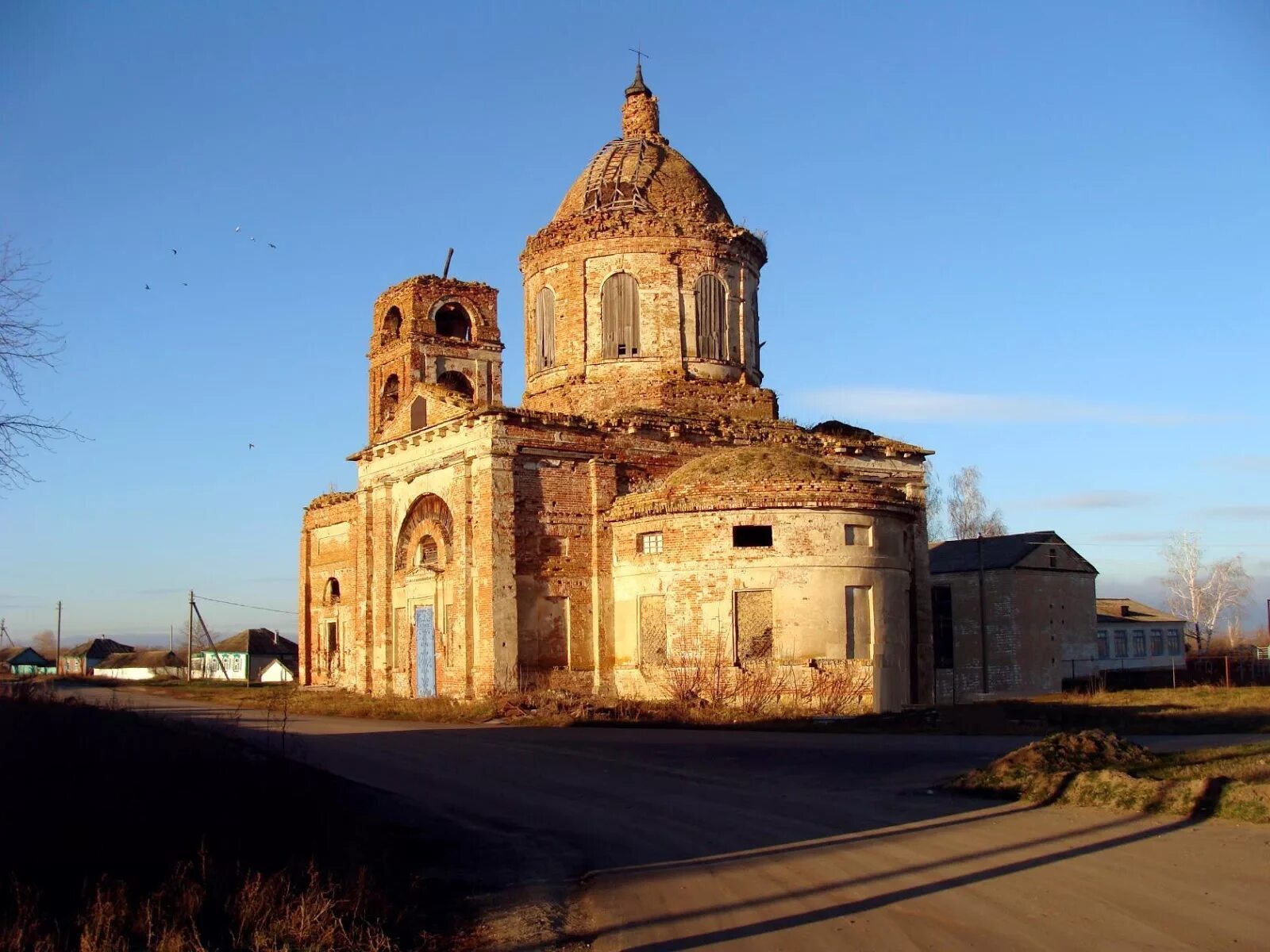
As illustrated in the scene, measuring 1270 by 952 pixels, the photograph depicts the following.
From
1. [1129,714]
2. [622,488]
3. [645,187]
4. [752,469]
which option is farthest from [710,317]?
[1129,714]

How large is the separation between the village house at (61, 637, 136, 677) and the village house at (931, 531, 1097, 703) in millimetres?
54993

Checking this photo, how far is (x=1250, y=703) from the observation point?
2566cm

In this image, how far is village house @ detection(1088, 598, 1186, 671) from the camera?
47469 mm

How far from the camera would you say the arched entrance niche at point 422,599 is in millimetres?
28203

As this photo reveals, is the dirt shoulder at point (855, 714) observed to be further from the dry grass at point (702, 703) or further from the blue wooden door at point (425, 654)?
the blue wooden door at point (425, 654)

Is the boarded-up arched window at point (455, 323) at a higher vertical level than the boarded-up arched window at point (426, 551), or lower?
higher

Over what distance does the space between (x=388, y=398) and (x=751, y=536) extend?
15.0 meters

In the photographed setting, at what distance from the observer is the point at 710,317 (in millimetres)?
31641

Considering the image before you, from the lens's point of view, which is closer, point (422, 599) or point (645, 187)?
point (422, 599)

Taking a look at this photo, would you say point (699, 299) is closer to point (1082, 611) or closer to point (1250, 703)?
point (1250, 703)

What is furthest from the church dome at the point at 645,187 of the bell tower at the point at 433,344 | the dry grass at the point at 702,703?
the dry grass at the point at 702,703

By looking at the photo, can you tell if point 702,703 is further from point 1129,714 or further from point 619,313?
point 619,313

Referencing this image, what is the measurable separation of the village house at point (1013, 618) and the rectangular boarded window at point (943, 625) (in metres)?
0.03

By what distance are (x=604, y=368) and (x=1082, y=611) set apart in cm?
1977
